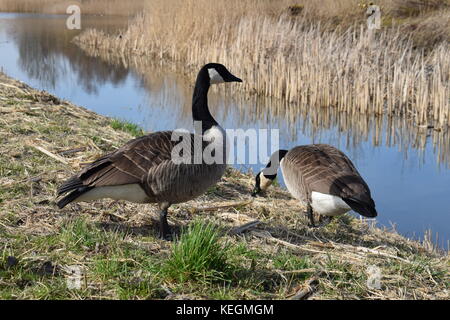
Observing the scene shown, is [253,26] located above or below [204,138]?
above

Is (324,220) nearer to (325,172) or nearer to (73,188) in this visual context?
(325,172)

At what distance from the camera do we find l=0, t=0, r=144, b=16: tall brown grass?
30.5 meters

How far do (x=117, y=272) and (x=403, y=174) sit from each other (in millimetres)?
7644

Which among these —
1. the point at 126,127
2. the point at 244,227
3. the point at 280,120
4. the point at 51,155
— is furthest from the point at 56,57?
the point at 244,227

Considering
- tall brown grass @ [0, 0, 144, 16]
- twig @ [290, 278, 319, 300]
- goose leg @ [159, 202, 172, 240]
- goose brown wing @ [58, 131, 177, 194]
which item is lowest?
twig @ [290, 278, 319, 300]

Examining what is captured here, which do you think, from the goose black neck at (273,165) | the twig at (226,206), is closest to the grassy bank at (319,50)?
the goose black neck at (273,165)

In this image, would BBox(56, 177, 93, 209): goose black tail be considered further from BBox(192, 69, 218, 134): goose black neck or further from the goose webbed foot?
the goose webbed foot

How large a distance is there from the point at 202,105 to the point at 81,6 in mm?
29222

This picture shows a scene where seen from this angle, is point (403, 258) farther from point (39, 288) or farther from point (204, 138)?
point (39, 288)

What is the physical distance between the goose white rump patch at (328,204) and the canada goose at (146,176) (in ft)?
3.76

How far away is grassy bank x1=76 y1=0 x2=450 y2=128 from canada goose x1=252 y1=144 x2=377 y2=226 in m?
6.87

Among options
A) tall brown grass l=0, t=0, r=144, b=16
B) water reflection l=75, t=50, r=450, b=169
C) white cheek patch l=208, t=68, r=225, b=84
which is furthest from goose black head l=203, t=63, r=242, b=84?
tall brown grass l=0, t=0, r=144, b=16

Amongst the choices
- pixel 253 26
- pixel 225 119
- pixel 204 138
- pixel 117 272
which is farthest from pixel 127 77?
pixel 117 272
